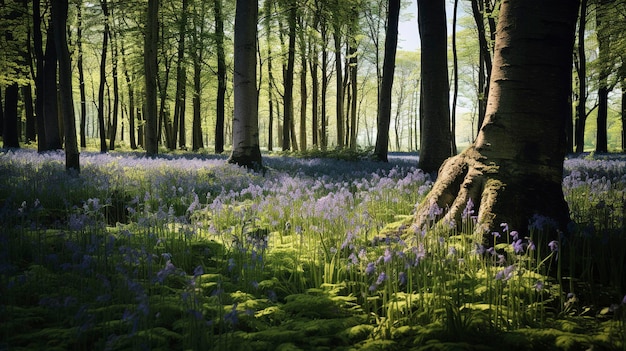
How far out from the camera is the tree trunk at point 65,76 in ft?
27.4

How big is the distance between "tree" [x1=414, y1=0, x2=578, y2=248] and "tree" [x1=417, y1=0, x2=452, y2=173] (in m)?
6.24

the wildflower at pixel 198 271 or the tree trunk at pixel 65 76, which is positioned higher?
the tree trunk at pixel 65 76

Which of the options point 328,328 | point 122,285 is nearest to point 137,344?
point 122,285

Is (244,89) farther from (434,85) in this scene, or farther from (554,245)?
(554,245)

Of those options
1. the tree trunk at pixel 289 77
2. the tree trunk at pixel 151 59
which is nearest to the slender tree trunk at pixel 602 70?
the tree trunk at pixel 289 77

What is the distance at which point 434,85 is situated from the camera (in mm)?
10219

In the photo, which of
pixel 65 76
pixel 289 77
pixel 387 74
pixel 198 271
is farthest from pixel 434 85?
pixel 289 77

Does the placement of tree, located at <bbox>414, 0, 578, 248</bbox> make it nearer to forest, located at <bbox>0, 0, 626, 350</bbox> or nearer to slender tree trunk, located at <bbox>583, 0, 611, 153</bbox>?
forest, located at <bbox>0, 0, 626, 350</bbox>

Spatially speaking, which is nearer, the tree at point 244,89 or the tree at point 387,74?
the tree at point 244,89

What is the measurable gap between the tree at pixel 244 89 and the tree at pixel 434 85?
4.83m

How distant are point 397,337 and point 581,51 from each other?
27040 millimetres

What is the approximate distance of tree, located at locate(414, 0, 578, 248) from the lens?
379 cm

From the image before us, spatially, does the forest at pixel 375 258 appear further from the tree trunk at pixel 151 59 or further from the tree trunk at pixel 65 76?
the tree trunk at pixel 151 59

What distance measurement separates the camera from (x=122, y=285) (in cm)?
289
